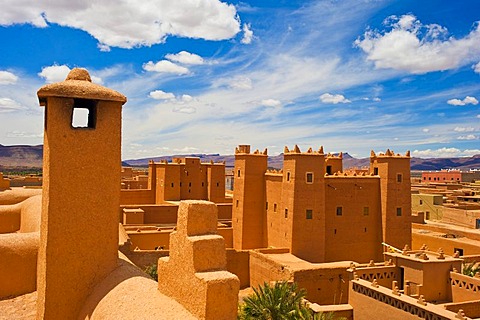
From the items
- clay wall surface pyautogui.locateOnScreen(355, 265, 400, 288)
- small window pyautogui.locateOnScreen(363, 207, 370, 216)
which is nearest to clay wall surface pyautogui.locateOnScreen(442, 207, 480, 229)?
small window pyautogui.locateOnScreen(363, 207, 370, 216)

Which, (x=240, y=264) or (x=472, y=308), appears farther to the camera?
(x=240, y=264)

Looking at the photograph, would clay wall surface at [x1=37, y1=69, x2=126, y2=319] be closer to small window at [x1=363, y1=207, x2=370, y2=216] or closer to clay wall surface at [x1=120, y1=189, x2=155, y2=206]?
small window at [x1=363, y1=207, x2=370, y2=216]

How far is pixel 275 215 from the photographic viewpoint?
24062mm

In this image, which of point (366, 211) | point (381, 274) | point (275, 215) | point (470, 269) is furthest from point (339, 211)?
point (470, 269)

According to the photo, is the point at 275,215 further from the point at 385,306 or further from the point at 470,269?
the point at 385,306

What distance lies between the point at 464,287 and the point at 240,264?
984cm

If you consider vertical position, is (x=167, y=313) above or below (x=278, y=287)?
above

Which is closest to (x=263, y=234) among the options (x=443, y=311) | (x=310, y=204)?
(x=310, y=204)

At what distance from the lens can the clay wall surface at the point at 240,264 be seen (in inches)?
840

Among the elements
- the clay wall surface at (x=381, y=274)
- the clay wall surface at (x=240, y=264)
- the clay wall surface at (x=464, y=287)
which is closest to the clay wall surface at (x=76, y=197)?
the clay wall surface at (x=381, y=274)

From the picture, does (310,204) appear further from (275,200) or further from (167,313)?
(167,313)

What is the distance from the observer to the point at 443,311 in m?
12.4

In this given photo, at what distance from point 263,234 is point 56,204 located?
17.1 m

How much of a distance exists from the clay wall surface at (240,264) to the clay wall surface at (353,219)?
4336 millimetres
